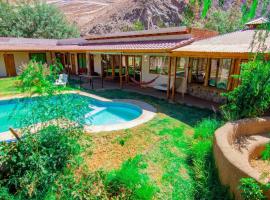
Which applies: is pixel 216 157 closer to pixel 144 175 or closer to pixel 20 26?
pixel 144 175

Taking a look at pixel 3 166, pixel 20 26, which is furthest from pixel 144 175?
pixel 20 26

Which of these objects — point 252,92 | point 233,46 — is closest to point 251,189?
point 252,92

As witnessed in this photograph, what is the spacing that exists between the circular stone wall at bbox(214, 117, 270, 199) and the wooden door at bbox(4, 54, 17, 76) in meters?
18.6

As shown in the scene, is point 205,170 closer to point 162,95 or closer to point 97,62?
point 162,95

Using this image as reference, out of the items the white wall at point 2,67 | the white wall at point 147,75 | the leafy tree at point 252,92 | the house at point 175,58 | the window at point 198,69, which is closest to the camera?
the leafy tree at point 252,92

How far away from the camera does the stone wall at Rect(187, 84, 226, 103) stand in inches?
359

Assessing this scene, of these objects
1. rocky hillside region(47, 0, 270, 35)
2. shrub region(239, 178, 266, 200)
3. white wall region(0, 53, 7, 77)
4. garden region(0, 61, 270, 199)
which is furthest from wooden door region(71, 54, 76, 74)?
rocky hillside region(47, 0, 270, 35)

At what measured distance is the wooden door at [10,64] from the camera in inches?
665

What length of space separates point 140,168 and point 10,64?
17.7 m

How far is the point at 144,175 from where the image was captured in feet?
13.8

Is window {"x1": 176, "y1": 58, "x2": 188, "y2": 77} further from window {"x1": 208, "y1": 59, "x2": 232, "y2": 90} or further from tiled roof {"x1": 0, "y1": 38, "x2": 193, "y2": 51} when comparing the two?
window {"x1": 208, "y1": 59, "x2": 232, "y2": 90}

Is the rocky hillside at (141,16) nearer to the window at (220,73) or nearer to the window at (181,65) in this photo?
the window at (181,65)

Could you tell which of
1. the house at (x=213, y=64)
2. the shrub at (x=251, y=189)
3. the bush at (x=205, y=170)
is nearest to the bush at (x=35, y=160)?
the bush at (x=205, y=170)

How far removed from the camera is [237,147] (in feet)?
15.9
